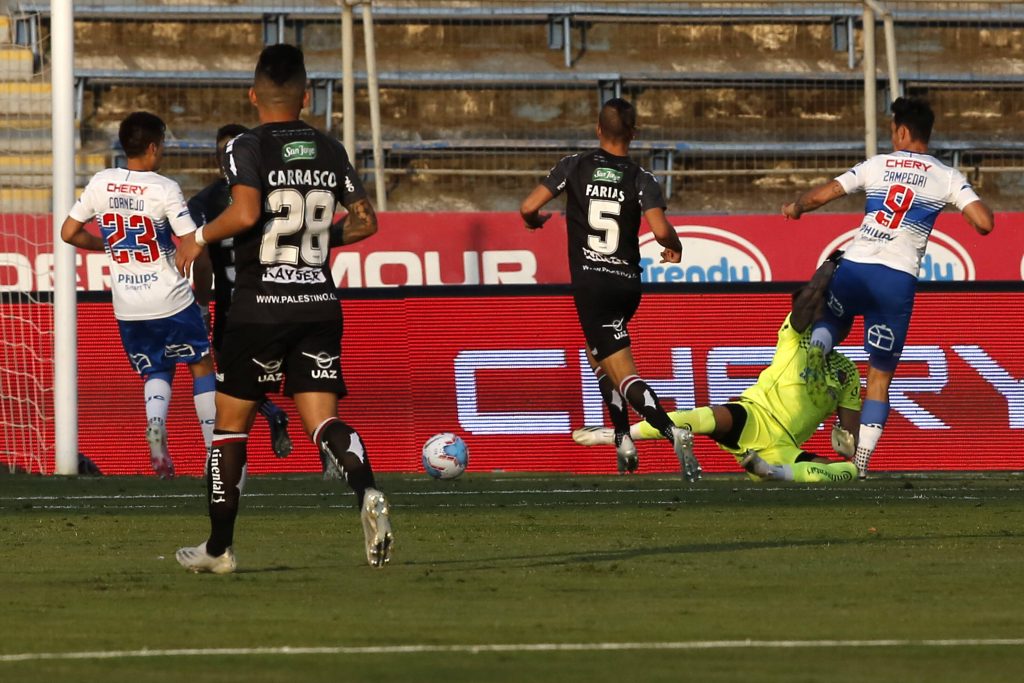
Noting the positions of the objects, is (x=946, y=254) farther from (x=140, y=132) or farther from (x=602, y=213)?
(x=140, y=132)

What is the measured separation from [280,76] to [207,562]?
177 cm

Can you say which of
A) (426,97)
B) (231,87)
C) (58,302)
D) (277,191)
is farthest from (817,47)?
(277,191)

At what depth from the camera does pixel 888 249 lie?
11.3 meters

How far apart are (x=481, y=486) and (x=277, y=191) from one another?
492 centimetres

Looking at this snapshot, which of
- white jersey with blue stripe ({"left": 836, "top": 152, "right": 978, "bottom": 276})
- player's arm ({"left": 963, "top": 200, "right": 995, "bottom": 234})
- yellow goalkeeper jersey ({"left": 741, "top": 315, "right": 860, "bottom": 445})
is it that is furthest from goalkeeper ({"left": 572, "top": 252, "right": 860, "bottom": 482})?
player's arm ({"left": 963, "top": 200, "right": 995, "bottom": 234})

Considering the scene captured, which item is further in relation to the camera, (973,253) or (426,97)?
(426,97)

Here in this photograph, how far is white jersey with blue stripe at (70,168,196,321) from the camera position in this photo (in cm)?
1147

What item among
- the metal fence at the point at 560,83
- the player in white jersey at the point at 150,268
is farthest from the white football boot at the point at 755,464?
the metal fence at the point at 560,83

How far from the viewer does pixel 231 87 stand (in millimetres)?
19656

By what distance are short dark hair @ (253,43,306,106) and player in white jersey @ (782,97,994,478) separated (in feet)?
17.1

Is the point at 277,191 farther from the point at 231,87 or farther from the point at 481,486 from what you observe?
the point at 231,87

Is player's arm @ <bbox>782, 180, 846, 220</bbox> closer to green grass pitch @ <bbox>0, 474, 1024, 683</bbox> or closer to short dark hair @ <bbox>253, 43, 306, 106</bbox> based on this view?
green grass pitch @ <bbox>0, 474, 1024, 683</bbox>

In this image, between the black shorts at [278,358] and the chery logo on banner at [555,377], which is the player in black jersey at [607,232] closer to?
the chery logo on banner at [555,377]

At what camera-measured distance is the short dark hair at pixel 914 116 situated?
1119cm
